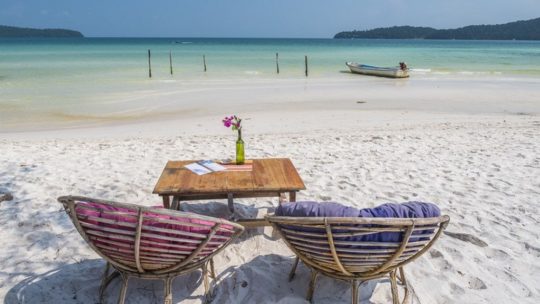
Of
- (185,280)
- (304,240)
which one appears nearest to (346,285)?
(304,240)

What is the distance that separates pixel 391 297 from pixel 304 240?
95 cm

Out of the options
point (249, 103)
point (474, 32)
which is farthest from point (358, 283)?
point (474, 32)

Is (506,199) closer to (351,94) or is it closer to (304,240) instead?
(304,240)

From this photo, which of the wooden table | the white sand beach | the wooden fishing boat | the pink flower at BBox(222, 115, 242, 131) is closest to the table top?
the wooden table

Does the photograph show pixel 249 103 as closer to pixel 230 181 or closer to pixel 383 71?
pixel 230 181

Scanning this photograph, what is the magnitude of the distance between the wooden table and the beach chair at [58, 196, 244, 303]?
0.84 meters

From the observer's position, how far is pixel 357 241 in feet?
7.43

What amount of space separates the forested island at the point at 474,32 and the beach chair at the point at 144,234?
166 meters

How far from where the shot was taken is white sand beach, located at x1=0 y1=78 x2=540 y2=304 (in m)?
2.95

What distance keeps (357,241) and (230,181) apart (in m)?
1.47

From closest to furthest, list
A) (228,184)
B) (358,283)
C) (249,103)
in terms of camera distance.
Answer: (358,283)
(228,184)
(249,103)

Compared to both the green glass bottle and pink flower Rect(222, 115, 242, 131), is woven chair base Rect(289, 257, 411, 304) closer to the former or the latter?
the green glass bottle

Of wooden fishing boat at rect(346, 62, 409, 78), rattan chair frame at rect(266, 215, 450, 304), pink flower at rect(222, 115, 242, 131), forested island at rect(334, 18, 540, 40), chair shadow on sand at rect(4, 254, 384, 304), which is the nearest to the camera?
rattan chair frame at rect(266, 215, 450, 304)

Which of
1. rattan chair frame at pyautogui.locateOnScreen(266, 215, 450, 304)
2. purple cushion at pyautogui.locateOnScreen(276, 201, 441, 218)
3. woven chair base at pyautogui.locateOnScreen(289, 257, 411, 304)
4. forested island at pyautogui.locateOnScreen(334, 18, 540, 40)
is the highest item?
forested island at pyautogui.locateOnScreen(334, 18, 540, 40)
